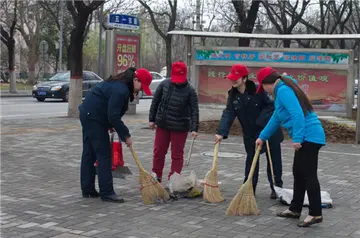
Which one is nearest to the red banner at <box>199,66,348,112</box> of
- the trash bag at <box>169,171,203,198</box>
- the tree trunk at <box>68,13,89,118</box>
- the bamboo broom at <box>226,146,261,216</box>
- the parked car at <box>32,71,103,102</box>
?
the tree trunk at <box>68,13,89,118</box>

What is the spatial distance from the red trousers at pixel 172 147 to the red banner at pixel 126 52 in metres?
11.0

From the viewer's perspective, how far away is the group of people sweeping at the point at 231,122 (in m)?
5.88

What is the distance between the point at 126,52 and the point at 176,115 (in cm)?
1165

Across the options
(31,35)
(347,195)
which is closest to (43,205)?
(347,195)

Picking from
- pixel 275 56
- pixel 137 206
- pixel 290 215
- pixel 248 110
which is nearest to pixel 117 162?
pixel 137 206

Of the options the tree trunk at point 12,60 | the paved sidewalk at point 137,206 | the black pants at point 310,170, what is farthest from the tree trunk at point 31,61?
the black pants at point 310,170

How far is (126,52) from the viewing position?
61.6 ft

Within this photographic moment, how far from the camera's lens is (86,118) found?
686cm

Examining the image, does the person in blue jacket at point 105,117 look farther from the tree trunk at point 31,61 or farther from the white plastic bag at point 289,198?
the tree trunk at point 31,61

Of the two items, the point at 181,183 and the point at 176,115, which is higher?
the point at 176,115

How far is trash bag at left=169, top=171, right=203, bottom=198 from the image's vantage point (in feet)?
23.1

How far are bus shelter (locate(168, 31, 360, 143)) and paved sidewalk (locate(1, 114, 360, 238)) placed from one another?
271cm

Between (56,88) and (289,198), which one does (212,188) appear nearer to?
(289,198)

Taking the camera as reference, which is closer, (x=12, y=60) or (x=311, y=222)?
(x=311, y=222)
